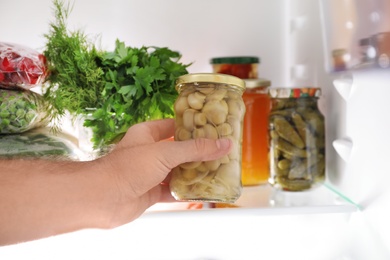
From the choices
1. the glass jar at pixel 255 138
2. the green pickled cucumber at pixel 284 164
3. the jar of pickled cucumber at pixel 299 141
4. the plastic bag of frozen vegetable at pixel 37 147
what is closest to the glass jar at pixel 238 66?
the glass jar at pixel 255 138

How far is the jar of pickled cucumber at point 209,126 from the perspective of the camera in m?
0.77

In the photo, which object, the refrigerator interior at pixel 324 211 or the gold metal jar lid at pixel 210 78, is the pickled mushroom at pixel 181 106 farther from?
the refrigerator interior at pixel 324 211

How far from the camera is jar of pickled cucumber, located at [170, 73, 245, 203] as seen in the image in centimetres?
77

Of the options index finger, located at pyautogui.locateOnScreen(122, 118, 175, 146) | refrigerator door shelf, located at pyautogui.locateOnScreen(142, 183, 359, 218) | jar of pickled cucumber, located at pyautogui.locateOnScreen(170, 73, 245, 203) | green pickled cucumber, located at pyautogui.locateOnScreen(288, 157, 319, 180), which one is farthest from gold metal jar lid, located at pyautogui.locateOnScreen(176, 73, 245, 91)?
green pickled cucumber, located at pyautogui.locateOnScreen(288, 157, 319, 180)

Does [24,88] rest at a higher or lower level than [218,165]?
higher

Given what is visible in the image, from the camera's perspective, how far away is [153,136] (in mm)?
908

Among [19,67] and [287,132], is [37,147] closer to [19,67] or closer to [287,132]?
[19,67]

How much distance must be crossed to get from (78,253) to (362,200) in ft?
1.76

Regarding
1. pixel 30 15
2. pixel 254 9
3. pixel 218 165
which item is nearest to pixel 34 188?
pixel 218 165

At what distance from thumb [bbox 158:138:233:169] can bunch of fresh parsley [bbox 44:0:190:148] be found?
0.92 feet

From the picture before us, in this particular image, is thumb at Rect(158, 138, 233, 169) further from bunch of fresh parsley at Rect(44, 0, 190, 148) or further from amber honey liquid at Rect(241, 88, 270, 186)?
amber honey liquid at Rect(241, 88, 270, 186)

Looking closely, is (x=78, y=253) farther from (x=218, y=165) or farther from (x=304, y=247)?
(x=304, y=247)

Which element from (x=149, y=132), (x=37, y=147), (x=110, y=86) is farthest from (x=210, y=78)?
(x=37, y=147)

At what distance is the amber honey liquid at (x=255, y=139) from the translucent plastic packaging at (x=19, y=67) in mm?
491
